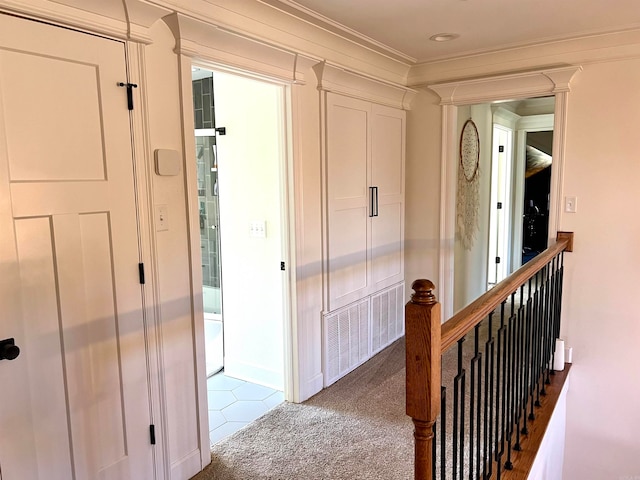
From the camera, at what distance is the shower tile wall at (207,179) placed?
432 cm

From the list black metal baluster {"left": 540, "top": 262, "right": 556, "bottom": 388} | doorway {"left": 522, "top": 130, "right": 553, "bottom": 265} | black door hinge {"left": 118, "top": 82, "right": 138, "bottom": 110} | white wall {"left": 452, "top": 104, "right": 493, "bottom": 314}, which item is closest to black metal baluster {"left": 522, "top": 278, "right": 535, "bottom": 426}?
black metal baluster {"left": 540, "top": 262, "right": 556, "bottom": 388}

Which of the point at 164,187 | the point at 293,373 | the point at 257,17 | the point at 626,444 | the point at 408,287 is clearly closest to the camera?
the point at 164,187

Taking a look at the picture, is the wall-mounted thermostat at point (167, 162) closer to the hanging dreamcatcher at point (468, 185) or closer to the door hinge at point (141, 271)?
the door hinge at point (141, 271)

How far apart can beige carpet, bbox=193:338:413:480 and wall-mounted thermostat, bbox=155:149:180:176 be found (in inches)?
59.9

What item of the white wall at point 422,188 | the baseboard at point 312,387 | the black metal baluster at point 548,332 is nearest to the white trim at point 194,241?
the baseboard at point 312,387

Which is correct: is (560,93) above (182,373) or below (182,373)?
above

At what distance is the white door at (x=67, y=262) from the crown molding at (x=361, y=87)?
4.74 feet

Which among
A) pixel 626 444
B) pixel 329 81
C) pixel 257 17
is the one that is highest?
pixel 257 17

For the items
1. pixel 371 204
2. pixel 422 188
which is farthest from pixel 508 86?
pixel 371 204

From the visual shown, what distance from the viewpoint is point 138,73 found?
77.4 inches

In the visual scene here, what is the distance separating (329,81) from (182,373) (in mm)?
2028

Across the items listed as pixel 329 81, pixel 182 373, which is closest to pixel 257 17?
pixel 329 81

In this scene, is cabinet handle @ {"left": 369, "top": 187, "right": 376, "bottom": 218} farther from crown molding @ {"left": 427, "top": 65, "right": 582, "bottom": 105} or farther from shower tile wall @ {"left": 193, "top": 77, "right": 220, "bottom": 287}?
shower tile wall @ {"left": 193, "top": 77, "right": 220, "bottom": 287}

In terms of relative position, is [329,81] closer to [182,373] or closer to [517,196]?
[182,373]
